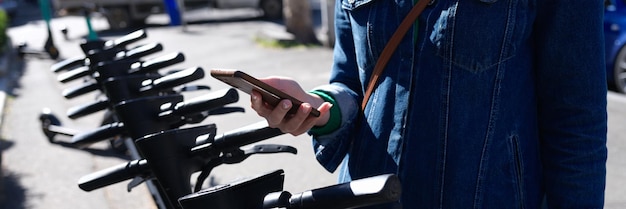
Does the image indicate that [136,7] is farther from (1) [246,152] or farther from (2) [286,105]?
(2) [286,105]

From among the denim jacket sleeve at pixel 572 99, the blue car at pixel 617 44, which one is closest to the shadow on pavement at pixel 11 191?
the denim jacket sleeve at pixel 572 99

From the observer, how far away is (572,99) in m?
1.36

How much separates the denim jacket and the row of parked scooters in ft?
1.03

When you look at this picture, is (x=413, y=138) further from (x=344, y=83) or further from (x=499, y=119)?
(x=344, y=83)

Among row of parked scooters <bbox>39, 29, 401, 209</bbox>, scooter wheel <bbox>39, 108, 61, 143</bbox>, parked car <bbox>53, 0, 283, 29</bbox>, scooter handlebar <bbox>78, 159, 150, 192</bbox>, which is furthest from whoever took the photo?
parked car <bbox>53, 0, 283, 29</bbox>

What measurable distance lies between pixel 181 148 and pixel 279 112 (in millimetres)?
671

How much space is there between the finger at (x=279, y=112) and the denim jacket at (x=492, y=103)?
0.27m

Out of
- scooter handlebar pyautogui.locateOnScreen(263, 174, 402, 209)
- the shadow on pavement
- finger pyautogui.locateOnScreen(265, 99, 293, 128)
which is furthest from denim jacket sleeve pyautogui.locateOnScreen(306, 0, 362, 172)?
the shadow on pavement

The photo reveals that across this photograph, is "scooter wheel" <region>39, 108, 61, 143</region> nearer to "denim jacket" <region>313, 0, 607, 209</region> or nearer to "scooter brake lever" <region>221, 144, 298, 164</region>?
"scooter brake lever" <region>221, 144, 298, 164</region>

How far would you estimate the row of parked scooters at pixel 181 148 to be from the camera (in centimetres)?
116

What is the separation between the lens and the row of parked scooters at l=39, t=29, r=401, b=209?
1.16 meters

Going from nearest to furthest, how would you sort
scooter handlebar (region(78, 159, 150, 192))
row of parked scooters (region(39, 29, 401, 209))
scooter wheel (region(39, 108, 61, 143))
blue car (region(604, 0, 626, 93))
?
row of parked scooters (region(39, 29, 401, 209)) < scooter handlebar (region(78, 159, 150, 192)) < scooter wheel (region(39, 108, 61, 143)) < blue car (region(604, 0, 626, 93))

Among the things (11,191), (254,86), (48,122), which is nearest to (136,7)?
(48,122)

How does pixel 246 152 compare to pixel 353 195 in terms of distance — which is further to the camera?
pixel 246 152
